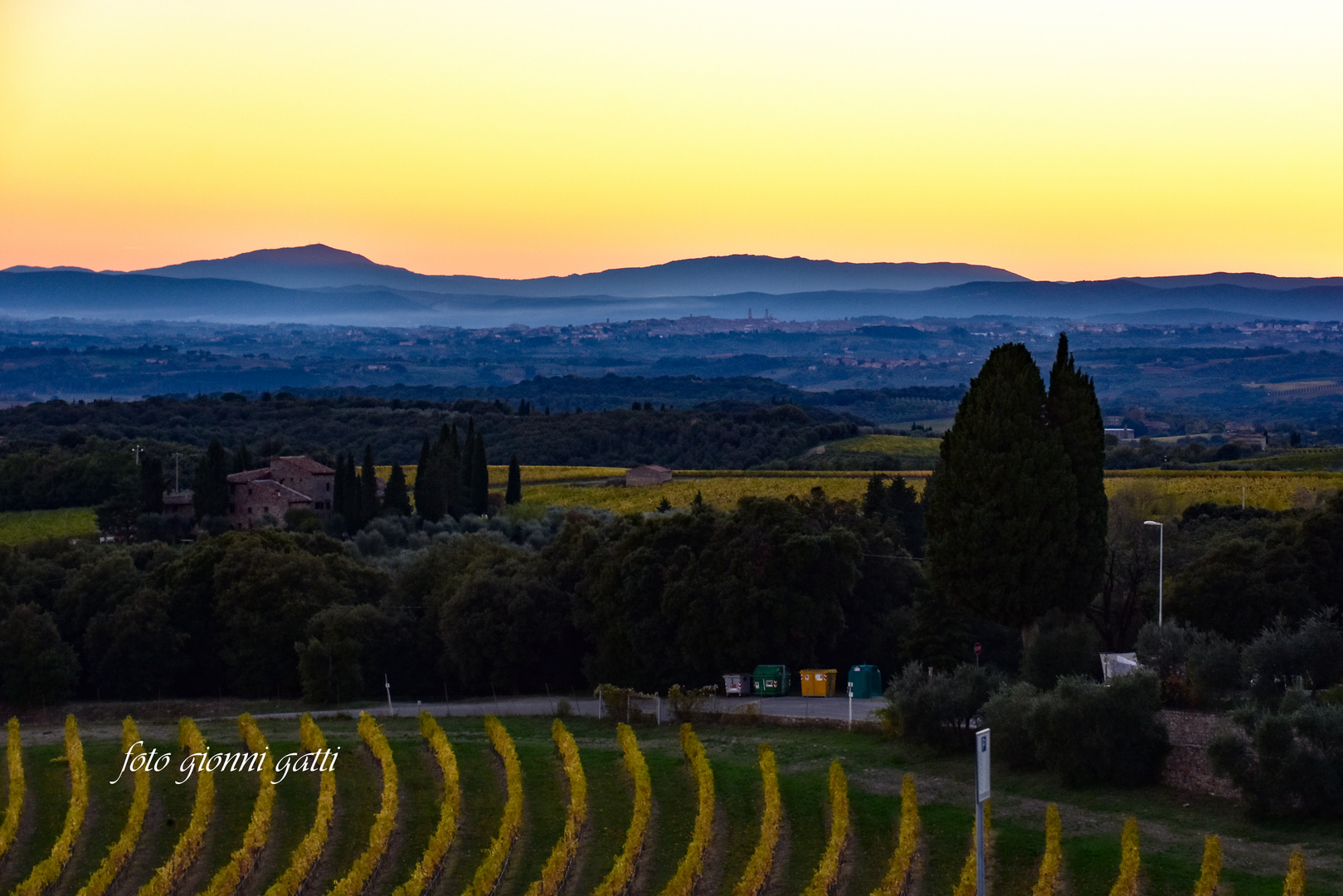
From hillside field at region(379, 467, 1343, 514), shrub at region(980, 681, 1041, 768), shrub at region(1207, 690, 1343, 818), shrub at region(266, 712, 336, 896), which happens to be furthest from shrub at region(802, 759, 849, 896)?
hillside field at region(379, 467, 1343, 514)

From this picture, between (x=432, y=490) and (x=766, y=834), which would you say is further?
(x=432, y=490)

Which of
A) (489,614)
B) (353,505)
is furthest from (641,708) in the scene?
(353,505)

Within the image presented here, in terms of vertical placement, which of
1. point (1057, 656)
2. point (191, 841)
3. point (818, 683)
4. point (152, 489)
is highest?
point (1057, 656)

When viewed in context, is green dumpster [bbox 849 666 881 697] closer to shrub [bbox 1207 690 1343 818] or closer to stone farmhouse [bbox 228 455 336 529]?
shrub [bbox 1207 690 1343 818]

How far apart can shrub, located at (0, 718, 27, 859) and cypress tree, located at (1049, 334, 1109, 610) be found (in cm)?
2153

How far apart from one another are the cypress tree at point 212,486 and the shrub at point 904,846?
5351 centimetres

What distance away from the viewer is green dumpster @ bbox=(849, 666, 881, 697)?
126 feet

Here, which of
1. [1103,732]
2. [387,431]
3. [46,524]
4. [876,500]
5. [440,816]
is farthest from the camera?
[387,431]

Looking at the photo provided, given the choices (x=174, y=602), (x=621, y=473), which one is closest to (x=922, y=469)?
(x=621, y=473)

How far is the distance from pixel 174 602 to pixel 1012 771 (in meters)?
27.0

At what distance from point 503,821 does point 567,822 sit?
104cm

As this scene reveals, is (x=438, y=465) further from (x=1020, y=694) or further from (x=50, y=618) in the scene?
(x=1020, y=694)

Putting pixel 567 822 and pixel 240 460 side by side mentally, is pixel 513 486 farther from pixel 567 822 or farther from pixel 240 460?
pixel 567 822

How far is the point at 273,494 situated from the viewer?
244ft
